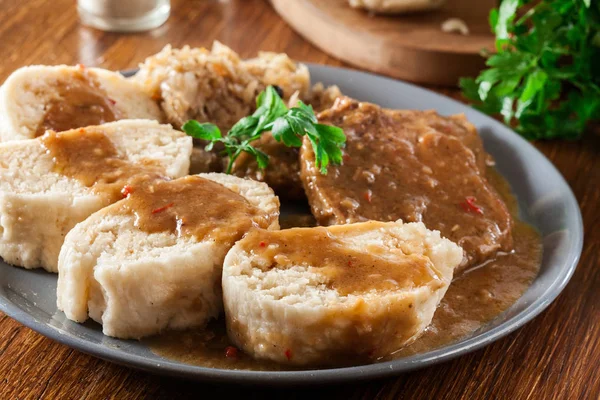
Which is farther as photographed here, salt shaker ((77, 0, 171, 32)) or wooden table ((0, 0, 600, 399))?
salt shaker ((77, 0, 171, 32))

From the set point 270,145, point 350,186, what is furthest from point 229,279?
point 270,145

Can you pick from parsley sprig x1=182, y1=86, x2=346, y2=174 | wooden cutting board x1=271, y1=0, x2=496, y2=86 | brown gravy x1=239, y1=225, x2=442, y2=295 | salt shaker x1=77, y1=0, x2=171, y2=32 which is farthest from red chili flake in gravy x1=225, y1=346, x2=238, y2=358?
salt shaker x1=77, y1=0, x2=171, y2=32

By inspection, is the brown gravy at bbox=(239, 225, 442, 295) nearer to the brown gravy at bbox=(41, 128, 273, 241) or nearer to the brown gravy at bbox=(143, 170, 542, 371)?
the brown gravy at bbox=(41, 128, 273, 241)

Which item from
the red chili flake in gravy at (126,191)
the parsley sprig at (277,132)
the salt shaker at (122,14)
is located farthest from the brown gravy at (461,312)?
the salt shaker at (122,14)

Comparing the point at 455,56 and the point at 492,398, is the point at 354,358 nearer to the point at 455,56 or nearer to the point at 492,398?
the point at 492,398

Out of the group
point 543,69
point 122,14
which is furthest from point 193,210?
point 122,14
